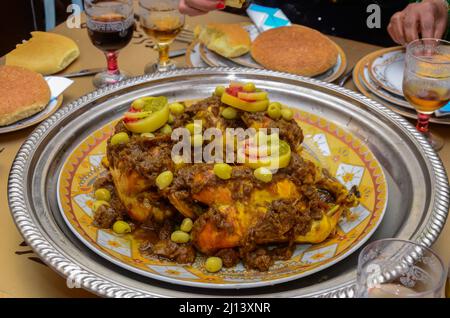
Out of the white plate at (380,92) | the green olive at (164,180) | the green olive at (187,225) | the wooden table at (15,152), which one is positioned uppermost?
the green olive at (164,180)

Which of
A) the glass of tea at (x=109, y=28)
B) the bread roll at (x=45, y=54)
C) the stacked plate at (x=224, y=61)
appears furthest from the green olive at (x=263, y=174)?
the bread roll at (x=45, y=54)

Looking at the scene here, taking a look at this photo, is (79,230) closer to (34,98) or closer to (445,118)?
(34,98)

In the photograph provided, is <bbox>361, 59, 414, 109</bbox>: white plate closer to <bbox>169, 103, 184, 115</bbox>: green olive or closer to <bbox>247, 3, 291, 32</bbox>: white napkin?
<bbox>247, 3, 291, 32</bbox>: white napkin

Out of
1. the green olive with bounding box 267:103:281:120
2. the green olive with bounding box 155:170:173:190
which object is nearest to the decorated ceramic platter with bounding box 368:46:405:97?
the green olive with bounding box 267:103:281:120

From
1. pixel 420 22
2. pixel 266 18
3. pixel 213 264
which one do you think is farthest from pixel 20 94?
pixel 420 22

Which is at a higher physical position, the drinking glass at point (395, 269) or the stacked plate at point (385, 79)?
the drinking glass at point (395, 269)

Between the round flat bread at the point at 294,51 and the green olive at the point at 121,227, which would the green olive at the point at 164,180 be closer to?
the green olive at the point at 121,227
